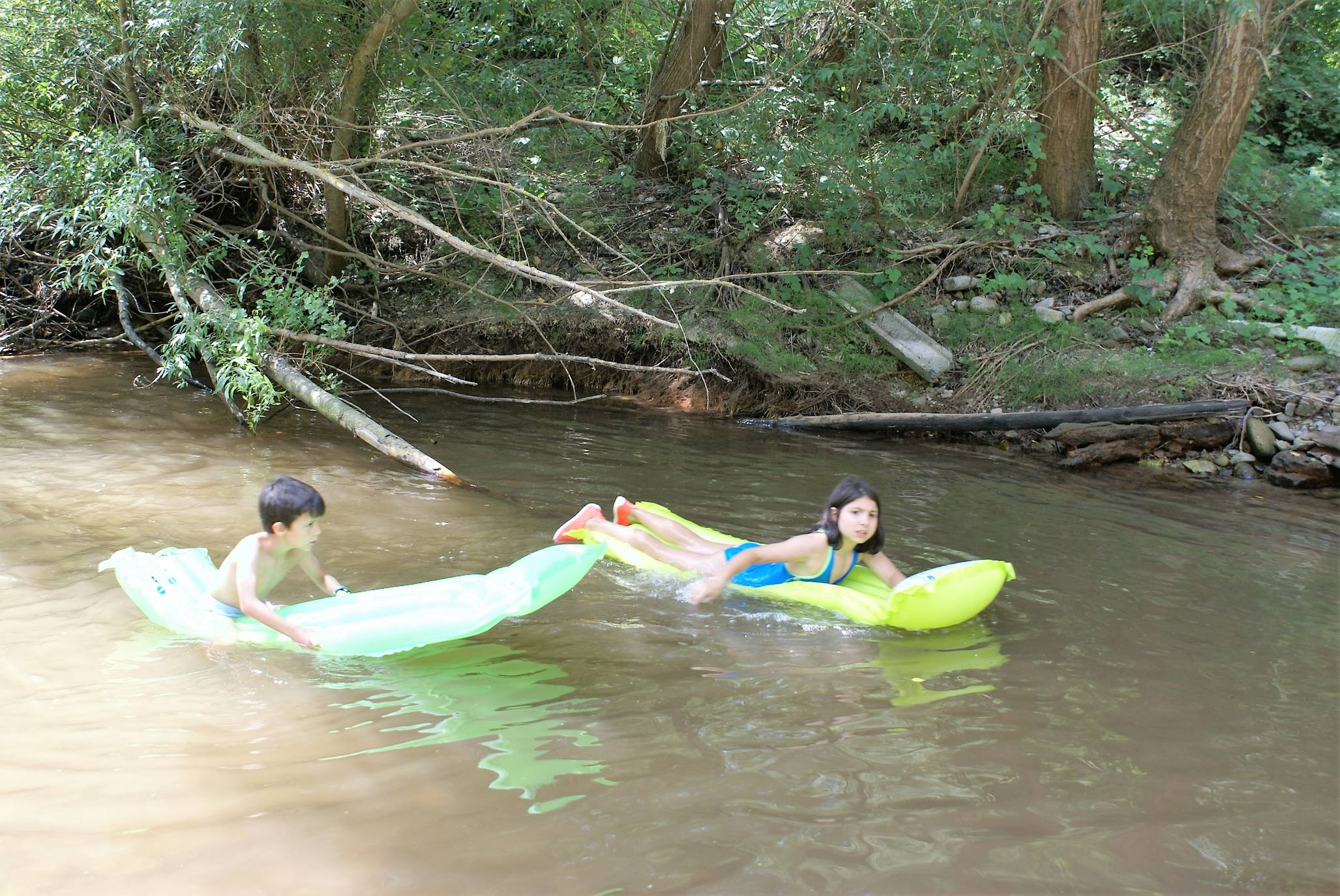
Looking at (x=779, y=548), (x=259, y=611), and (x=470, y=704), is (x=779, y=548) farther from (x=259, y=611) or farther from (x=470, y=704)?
(x=259, y=611)

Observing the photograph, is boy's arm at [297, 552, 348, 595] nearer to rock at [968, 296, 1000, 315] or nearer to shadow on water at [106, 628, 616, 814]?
shadow on water at [106, 628, 616, 814]

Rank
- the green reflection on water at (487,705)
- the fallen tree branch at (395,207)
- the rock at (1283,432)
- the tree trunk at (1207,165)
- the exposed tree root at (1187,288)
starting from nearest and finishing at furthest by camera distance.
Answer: the green reflection on water at (487,705) → the fallen tree branch at (395,207) → the rock at (1283,432) → the tree trunk at (1207,165) → the exposed tree root at (1187,288)

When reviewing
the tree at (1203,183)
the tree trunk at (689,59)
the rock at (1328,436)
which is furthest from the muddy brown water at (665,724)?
the tree trunk at (689,59)

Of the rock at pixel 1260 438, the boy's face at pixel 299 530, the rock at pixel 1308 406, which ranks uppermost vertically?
the rock at pixel 1308 406

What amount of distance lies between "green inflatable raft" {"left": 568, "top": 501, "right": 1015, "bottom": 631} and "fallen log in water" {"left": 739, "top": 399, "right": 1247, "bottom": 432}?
371 centimetres

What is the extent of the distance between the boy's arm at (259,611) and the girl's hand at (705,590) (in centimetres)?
163

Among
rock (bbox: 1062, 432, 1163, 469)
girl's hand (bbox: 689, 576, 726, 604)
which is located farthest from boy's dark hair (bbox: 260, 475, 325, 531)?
rock (bbox: 1062, 432, 1163, 469)

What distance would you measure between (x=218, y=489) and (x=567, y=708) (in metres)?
3.38

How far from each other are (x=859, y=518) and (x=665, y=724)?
1.55 m

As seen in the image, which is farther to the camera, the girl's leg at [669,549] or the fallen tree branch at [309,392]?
the fallen tree branch at [309,392]

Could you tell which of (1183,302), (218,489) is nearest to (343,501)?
(218,489)

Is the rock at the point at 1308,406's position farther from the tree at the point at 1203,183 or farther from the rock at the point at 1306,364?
the tree at the point at 1203,183

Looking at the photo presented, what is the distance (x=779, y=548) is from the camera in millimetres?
4473

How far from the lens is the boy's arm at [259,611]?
141 inches
